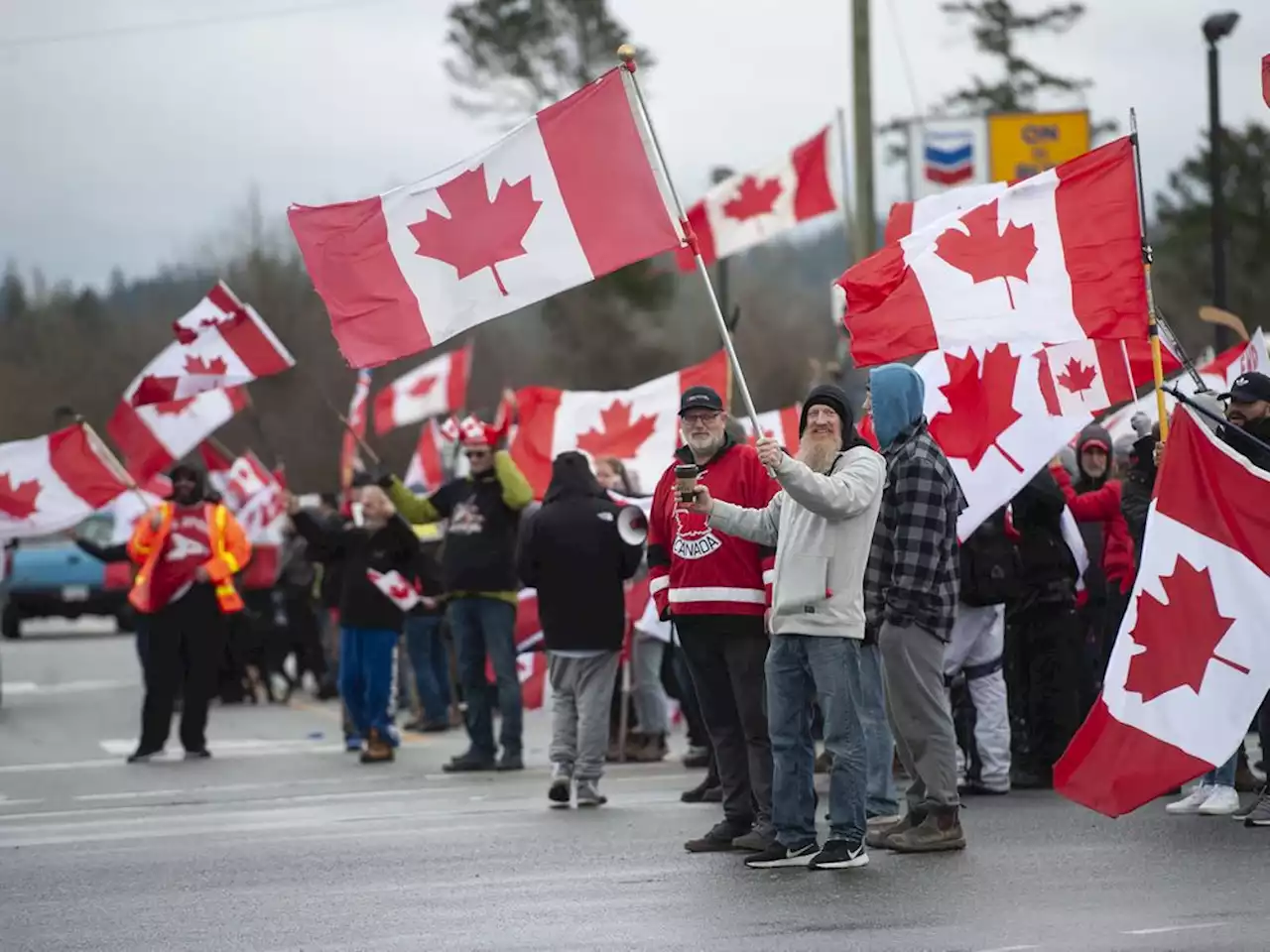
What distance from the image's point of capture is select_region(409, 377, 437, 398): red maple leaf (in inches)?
1011

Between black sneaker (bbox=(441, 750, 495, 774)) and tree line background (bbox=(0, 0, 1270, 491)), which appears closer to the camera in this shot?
black sneaker (bbox=(441, 750, 495, 774))

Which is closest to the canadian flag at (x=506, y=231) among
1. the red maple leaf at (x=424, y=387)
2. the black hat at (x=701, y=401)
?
the black hat at (x=701, y=401)

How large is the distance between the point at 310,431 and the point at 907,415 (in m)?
44.6

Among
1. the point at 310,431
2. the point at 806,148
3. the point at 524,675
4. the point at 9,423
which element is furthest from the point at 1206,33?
the point at 310,431

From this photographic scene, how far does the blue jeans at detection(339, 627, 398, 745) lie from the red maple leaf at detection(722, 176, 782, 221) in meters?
7.40

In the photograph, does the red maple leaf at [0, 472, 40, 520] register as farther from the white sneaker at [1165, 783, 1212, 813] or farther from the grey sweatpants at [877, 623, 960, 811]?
the white sneaker at [1165, 783, 1212, 813]

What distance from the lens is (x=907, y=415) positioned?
388 inches

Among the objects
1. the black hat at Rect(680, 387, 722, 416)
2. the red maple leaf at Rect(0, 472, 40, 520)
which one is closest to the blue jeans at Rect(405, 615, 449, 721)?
the red maple leaf at Rect(0, 472, 40, 520)

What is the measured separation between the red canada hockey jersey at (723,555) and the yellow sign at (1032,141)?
20.1 m

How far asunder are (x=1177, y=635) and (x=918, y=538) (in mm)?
1158

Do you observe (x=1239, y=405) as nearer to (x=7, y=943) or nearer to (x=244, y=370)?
(x=7, y=943)

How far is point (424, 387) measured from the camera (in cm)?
2589

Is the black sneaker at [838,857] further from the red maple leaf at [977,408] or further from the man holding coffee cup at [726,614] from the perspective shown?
the red maple leaf at [977,408]

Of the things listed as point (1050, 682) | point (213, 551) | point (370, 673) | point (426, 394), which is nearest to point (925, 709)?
point (1050, 682)
